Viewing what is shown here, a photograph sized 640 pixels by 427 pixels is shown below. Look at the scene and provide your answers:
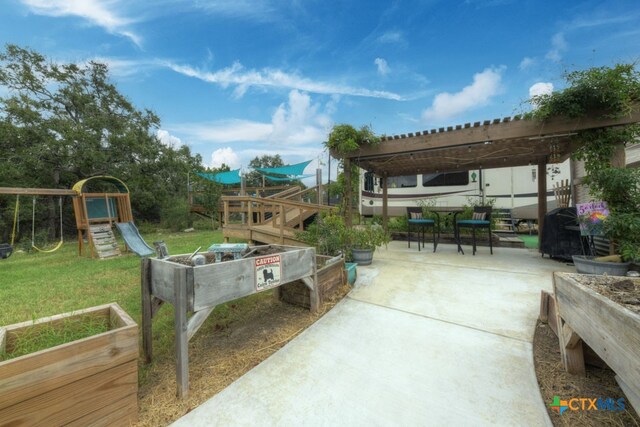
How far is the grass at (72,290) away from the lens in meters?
2.45

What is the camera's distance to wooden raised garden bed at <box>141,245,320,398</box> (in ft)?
4.67

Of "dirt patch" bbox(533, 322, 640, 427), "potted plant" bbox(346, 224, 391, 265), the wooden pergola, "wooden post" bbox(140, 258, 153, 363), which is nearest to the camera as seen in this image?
"dirt patch" bbox(533, 322, 640, 427)

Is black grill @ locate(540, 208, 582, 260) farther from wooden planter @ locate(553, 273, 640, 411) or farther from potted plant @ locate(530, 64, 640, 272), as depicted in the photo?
wooden planter @ locate(553, 273, 640, 411)

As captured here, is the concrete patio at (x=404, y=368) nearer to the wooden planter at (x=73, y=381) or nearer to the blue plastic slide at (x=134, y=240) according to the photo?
the wooden planter at (x=73, y=381)

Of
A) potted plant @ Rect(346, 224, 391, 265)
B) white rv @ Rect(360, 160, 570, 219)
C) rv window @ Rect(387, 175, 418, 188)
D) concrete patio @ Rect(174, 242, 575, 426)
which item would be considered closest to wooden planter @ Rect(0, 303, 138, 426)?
concrete patio @ Rect(174, 242, 575, 426)

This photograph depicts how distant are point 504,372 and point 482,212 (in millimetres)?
4086

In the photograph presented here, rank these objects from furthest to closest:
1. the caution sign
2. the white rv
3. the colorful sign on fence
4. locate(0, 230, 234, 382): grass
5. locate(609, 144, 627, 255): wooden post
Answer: the white rv
locate(609, 144, 627, 255): wooden post
the colorful sign on fence
locate(0, 230, 234, 382): grass
the caution sign

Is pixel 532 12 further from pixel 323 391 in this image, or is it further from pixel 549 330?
pixel 323 391

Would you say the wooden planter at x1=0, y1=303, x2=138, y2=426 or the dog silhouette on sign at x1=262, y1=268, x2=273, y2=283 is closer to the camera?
the wooden planter at x1=0, y1=303, x2=138, y2=426

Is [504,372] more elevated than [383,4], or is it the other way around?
[383,4]

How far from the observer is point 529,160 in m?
5.55

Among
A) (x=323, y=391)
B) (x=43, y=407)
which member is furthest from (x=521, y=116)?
(x=43, y=407)

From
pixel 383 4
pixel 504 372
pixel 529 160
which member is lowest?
pixel 504 372

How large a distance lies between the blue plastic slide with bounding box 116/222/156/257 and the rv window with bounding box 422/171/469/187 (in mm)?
9055
